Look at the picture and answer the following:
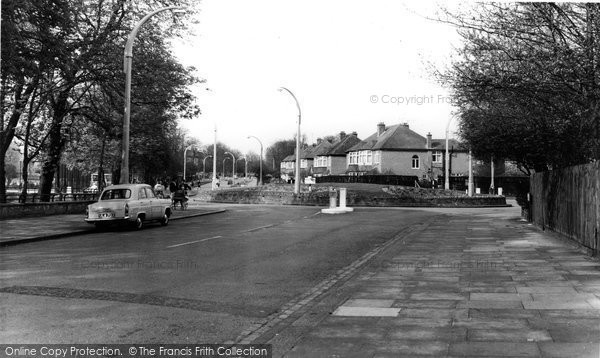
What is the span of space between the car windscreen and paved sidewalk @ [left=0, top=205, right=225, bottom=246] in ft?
3.71

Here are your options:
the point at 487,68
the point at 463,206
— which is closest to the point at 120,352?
the point at 487,68

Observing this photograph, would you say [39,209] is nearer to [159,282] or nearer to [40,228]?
[40,228]

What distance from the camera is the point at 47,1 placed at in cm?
1616

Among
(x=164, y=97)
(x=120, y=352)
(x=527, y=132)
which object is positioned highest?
(x=164, y=97)

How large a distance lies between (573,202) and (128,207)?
13.1m

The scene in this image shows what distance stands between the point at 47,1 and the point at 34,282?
1047cm

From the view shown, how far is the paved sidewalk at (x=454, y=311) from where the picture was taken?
530 cm

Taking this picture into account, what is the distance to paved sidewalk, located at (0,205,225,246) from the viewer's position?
15211mm

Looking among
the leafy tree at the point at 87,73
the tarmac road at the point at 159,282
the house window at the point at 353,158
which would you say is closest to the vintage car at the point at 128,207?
the tarmac road at the point at 159,282

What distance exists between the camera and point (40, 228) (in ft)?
58.5

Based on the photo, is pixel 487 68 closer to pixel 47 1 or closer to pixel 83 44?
pixel 47 1

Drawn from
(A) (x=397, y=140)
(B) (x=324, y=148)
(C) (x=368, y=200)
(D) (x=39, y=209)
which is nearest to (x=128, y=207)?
(D) (x=39, y=209)

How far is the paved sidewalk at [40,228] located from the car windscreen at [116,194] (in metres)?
1.13

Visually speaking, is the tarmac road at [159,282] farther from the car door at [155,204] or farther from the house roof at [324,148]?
the house roof at [324,148]
